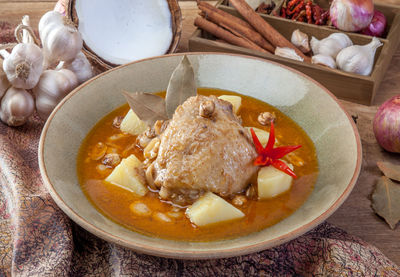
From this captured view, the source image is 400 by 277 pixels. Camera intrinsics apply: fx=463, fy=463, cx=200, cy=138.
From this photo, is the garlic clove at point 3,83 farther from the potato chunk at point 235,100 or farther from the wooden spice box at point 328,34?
the wooden spice box at point 328,34

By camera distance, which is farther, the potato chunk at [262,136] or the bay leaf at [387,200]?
the potato chunk at [262,136]

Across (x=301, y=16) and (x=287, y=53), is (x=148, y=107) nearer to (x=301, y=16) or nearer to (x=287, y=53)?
(x=287, y=53)

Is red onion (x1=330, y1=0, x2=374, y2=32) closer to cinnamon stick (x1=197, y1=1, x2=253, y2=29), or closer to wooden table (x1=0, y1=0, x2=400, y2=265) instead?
wooden table (x1=0, y1=0, x2=400, y2=265)

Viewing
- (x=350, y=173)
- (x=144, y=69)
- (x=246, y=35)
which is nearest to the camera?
(x=350, y=173)

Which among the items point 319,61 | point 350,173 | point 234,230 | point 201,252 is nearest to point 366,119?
point 319,61

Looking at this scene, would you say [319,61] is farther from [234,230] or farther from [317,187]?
[234,230]

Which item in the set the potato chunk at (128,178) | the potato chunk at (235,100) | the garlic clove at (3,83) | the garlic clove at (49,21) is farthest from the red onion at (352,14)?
the garlic clove at (3,83)
